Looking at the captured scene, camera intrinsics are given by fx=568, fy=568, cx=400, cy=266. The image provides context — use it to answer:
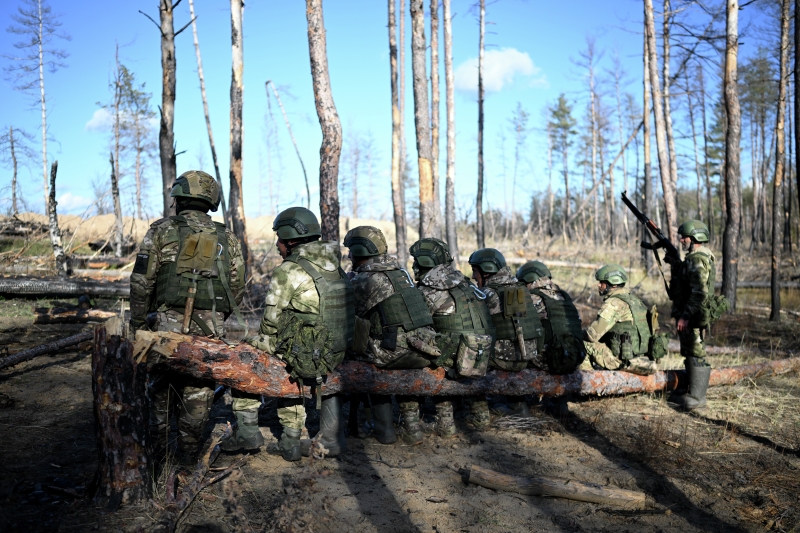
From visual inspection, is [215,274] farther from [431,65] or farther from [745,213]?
[745,213]

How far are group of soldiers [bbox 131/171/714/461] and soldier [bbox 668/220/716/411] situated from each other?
0.02 meters

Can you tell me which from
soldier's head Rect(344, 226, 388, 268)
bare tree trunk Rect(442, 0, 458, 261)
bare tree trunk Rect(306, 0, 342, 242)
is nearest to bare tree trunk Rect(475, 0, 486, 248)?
bare tree trunk Rect(442, 0, 458, 261)

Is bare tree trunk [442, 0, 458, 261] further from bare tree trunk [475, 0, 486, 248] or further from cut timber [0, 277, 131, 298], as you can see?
cut timber [0, 277, 131, 298]

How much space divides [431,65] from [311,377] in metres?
15.5

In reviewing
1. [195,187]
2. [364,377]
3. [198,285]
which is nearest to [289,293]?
[198,285]

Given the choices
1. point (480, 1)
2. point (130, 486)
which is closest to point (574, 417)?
point (130, 486)

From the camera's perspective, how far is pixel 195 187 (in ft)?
16.2

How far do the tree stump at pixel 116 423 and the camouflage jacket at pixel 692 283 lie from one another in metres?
6.14

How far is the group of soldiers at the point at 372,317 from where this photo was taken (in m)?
4.80

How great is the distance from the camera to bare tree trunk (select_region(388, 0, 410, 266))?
50.2ft

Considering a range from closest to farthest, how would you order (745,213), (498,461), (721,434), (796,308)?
(498,461), (721,434), (796,308), (745,213)

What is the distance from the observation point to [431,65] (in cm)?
1836

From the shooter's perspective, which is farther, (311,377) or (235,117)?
(235,117)

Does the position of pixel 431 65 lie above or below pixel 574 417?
above
